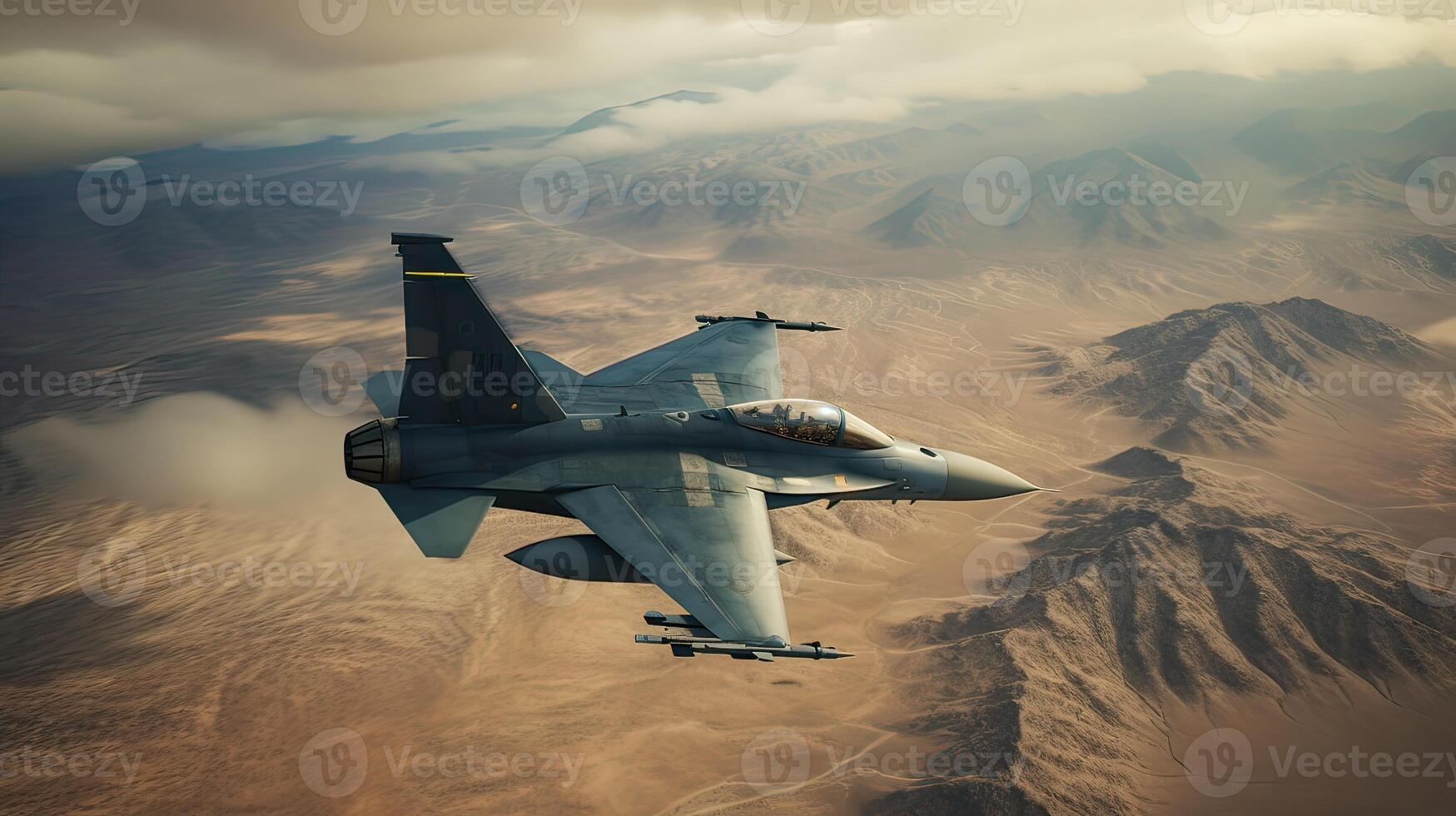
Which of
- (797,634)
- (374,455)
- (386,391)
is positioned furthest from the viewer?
(797,634)

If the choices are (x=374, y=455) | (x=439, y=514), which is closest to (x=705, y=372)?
(x=439, y=514)

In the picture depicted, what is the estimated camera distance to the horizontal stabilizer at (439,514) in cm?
2064

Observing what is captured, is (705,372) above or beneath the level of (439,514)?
above

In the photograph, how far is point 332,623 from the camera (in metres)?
46.3

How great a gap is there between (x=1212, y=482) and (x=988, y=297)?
108 meters

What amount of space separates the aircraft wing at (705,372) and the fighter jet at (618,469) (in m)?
1.63

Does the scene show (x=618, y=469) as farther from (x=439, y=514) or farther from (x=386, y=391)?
(x=386, y=391)

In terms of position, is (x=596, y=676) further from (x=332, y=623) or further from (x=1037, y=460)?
(x=1037, y=460)

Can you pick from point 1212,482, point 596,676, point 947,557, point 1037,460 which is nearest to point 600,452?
point 596,676

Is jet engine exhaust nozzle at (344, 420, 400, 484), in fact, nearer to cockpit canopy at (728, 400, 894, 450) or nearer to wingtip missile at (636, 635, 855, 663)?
wingtip missile at (636, 635, 855, 663)

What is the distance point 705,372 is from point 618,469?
827 centimetres

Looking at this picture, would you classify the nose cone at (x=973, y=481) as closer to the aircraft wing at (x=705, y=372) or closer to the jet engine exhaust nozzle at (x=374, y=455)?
the aircraft wing at (x=705, y=372)

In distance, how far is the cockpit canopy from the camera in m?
25.1

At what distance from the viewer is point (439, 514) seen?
21641 mm
